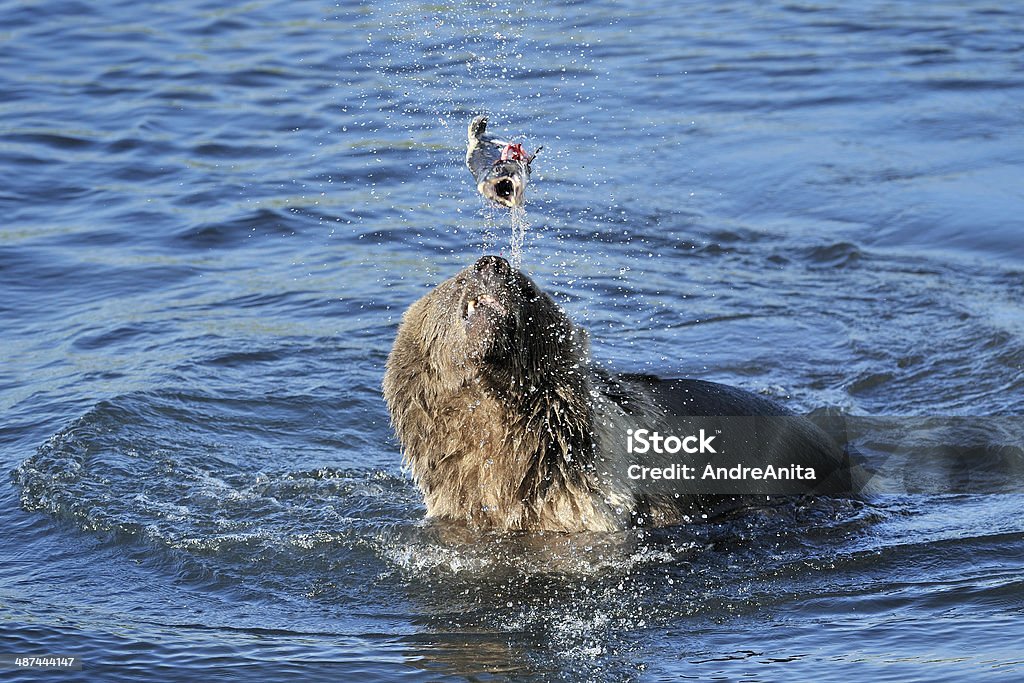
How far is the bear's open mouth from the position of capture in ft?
18.8

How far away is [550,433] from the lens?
6.02m

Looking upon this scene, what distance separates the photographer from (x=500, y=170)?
20.2 feet

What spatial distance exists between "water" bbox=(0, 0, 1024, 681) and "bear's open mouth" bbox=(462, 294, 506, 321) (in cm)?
101

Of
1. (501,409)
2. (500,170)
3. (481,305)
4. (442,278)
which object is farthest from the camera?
(442,278)

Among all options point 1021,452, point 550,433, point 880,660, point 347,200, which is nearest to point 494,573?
point 550,433

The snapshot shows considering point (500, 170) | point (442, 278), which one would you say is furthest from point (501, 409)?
point (442, 278)

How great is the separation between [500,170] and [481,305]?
70 centimetres

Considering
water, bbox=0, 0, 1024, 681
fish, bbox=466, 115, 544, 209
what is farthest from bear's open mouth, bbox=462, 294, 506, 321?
water, bbox=0, 0, 1024, 681

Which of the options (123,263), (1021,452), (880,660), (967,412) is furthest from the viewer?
(123,263)

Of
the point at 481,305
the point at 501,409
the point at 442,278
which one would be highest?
the point at 481,305

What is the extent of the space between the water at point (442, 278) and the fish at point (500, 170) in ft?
4.74

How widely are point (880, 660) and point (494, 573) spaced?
5.22ft

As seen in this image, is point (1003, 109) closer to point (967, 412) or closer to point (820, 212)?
point (820, 212)

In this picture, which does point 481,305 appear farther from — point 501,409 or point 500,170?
point 500,170
